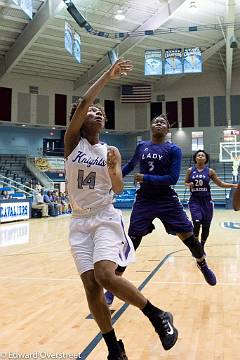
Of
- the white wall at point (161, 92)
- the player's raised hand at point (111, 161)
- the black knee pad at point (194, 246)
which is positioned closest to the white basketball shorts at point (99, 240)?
the player's raised hand at point (111, 161)

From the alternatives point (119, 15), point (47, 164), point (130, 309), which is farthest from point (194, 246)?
point (47, 164)

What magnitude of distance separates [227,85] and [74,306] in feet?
98.7

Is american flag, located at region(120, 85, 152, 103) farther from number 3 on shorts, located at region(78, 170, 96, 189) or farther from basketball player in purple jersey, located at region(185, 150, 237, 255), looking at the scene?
number 3 on shorts, located at region(78, 170, 96, 189)

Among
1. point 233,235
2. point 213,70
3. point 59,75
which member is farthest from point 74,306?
point 213,70

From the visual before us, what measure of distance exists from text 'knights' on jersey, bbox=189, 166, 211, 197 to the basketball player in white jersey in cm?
416

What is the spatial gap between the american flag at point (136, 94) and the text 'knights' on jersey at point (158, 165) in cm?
2877

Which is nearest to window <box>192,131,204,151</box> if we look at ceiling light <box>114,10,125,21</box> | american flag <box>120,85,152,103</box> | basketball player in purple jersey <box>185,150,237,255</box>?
american flag <box>120,85,152,103</box>

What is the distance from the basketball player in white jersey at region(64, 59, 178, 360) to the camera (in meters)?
2.60

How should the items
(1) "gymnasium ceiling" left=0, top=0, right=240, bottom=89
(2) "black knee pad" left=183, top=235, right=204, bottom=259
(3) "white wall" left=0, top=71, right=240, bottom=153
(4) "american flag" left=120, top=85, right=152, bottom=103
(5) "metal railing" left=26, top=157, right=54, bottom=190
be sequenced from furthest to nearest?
(4) "american flag" left=120, top=85, right=152, bottom=103 < (3) "white wall" left=0, top=71, right=240, bottom=153 < (5) "metal railing" left=26, top=157, right=54, bottom=190 < (1) "gymnasium ceiling" left=0, top=0, right=240, bottom=89 < (2) "black knee pad" left=183, top=235, right=204, bottom=259

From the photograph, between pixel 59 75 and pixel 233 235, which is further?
pixel 59 75

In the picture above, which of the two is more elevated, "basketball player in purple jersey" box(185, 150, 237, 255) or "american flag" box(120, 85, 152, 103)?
"american flag" box(120, 85, 152, 103)

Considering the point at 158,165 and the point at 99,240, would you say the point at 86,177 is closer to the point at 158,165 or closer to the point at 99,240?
the point at 99,240

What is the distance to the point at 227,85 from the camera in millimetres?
31719

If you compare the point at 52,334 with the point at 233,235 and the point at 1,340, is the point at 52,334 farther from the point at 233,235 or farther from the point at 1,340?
the point at 233,235
